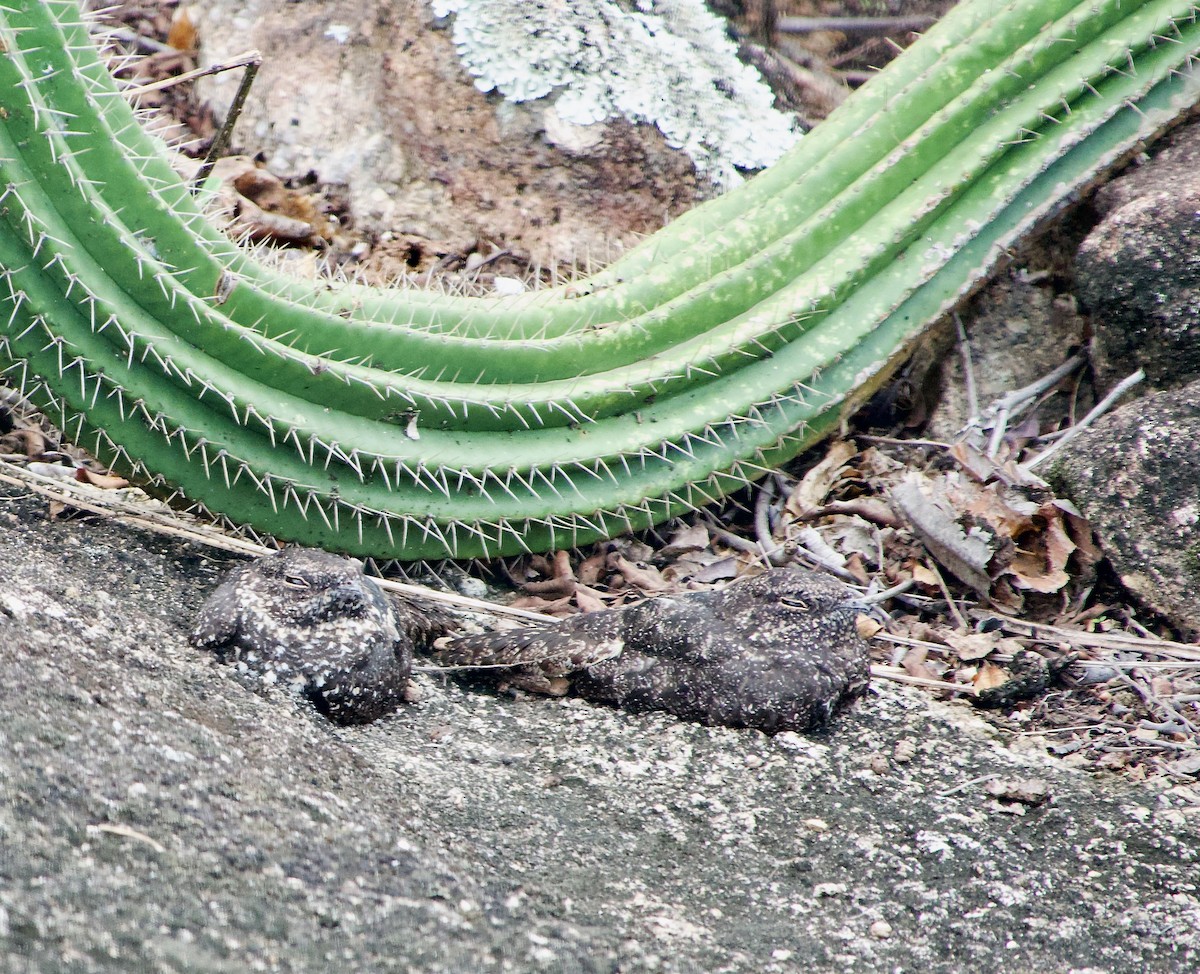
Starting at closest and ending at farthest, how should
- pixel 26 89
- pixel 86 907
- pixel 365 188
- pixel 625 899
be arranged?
1. pixel 86 907
2. pixel 625 899
3. pixel 26 89
4. pixel 365 188

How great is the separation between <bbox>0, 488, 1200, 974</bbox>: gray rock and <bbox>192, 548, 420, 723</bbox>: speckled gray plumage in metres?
0.04

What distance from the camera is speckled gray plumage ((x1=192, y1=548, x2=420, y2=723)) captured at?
6.37ft

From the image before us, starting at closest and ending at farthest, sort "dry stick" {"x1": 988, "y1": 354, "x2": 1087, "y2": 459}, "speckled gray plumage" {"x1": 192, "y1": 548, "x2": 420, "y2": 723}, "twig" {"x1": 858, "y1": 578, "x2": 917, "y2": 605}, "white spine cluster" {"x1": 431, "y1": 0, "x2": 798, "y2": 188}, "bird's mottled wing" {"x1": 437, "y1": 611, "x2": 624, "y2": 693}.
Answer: "speckled gray plumage" {"x1": 192, "y1": 548, "x2": 420, "y2": 723}, "bird's mottled wing" {"x1": 437, "y1": 611, "x2": 624, "y2": 693}, "twig" {"x1": 858, "y1": 578, "x2": 917, "y2": 605}, "dry stick" {"x1": 988, "y1": 354, "x2": 1087, "y2": 459}, "white spine cluster" {"x1": 431, "y1": 0, "x2": 798, "y2": 188}

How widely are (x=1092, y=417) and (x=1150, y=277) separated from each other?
0.35 meters

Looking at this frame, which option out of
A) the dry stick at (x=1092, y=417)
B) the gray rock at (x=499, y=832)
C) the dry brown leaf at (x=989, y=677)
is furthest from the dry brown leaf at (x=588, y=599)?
the dry stick at (x=1092, y=417)

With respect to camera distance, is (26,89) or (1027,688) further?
(1027,688)

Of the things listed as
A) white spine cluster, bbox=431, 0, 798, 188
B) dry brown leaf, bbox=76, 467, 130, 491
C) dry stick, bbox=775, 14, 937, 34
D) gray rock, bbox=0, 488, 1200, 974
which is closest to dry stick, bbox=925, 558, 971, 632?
gray rock, bbox=0, 488, 1200, 974

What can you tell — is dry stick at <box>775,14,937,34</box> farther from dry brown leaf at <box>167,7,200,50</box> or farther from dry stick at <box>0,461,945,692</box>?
dry stick at <box>0,461,945,692</box>

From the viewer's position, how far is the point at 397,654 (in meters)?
2.05

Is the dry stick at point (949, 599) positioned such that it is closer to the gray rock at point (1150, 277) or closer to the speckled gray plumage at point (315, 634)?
the gray rock at point (1150, 277)

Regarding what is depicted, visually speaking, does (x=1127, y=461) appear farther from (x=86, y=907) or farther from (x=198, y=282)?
(x=86, y=907)

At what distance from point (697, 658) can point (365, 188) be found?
209 cm

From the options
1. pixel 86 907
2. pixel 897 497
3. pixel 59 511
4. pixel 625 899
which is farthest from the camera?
pixel 897 497

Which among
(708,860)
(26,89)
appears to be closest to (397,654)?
(708,860)
